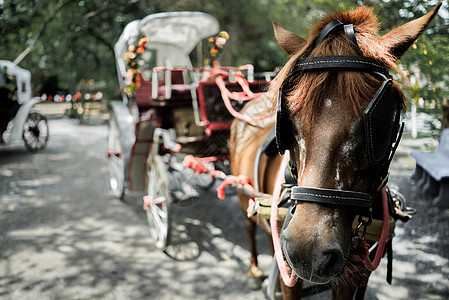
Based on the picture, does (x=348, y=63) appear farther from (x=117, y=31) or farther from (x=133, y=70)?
(x=117, y=31)

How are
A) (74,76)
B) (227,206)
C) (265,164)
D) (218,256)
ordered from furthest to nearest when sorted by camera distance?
(74,76) < (227,206) < (218,256) < (265,164)

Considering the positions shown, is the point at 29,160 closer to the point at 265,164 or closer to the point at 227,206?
the point at 227,206

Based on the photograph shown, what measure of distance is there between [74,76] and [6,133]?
697 centimetres

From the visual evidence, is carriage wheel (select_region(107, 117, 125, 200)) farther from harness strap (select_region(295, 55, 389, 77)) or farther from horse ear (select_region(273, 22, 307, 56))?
harness strap (select_region(295, 55, 389, 77))

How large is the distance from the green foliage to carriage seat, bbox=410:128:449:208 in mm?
627

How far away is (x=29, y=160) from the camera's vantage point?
8.33 meters

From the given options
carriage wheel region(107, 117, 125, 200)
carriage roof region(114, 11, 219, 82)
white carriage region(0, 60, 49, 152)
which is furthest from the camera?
white carriage region(0, 60, 49, 152)

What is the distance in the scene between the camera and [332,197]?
119 cm

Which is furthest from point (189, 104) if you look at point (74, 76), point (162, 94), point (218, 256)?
point (74, 76)

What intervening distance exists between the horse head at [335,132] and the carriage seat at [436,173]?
141cm

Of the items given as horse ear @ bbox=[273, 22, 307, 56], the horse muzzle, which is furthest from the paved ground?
horse ear @ bbox=[273, 22, 307, 56]

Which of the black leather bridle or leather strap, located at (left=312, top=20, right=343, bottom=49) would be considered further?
leather strap, located at (left=312, top=20, right=343, bottom=49)

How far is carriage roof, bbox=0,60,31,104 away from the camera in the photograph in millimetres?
8352

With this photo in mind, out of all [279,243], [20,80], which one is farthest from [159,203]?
[20,80]
